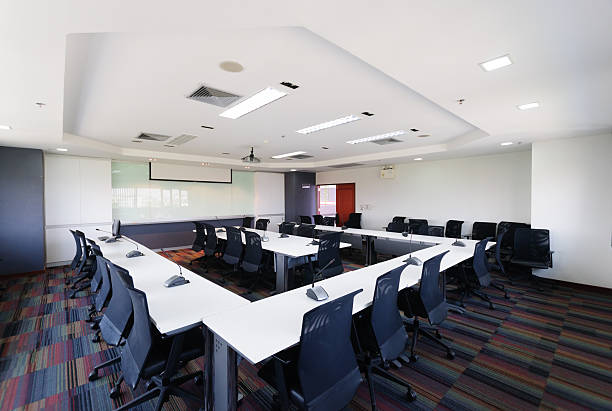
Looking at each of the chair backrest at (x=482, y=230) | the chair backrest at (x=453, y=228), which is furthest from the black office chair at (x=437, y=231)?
the chair backrest at (x=482, y=230)

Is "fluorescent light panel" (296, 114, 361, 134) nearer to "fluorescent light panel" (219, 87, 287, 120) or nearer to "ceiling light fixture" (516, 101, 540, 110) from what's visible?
"fluorescent light panel" (219, 87, 287, 120)

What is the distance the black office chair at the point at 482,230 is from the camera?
6.65 m

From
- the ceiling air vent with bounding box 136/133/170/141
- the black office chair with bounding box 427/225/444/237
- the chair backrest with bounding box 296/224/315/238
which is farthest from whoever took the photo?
the black office chair with bounding box 427/225/444/237

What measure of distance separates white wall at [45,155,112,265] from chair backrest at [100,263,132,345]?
5854mm

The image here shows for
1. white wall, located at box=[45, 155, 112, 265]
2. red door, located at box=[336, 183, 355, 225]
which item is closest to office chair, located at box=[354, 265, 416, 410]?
white wall, located at box=[45, 155, 112, 265]

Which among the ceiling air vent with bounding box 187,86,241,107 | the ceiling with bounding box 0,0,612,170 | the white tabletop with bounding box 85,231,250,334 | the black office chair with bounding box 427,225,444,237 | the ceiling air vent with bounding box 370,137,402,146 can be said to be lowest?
the white tabletop with bounding box 85,231,250,334

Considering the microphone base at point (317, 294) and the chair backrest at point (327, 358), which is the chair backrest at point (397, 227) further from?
the chair backrest at point (327, 358)

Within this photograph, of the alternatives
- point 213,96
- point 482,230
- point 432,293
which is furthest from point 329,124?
point 482,230

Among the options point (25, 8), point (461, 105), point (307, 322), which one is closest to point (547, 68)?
point (461, 105)

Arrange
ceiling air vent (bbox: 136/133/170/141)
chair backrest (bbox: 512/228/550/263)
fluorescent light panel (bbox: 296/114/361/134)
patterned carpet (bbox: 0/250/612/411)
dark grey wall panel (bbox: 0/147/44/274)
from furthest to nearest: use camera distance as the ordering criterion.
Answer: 1. dark grey wall panel (bbox: 0/147/44/274)
2. ceiling air vent (bbox: 136/133/170/141)
3. chair backrest (bbox: 512/228/550/263)
4. fluorescent light panel (bbox: 296/114/361/134)
5. patterned carpet (bbox: 0/250/612/411)

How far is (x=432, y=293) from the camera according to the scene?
276 centimetres

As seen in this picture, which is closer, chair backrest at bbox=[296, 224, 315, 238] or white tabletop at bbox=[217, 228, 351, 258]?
white tabletop at bbox=[217, 228, 351, 258]

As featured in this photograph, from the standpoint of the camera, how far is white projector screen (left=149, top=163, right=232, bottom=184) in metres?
8.34

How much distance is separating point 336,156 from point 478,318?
5.72 metres
